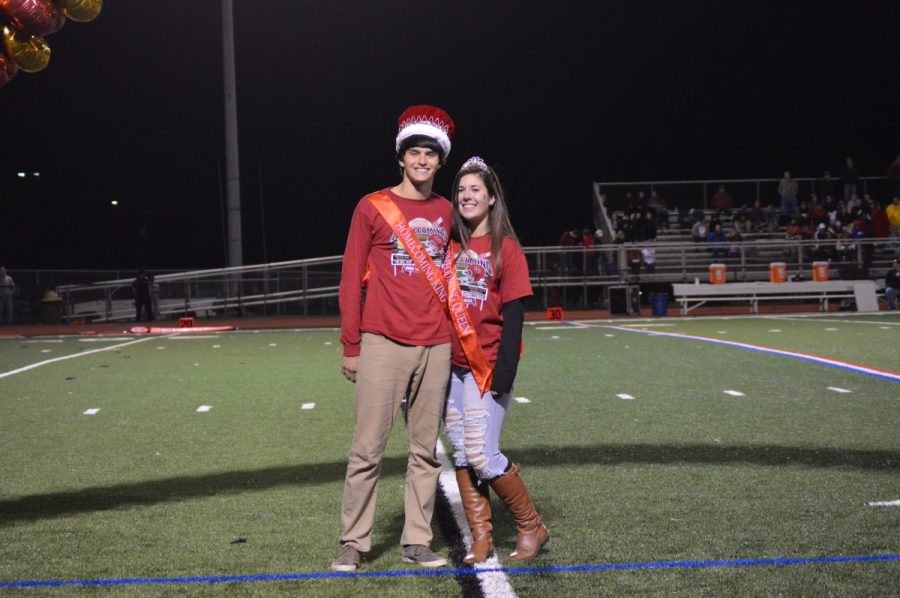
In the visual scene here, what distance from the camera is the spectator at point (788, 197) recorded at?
100ft

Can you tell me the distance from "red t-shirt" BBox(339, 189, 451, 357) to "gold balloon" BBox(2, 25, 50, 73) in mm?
5620

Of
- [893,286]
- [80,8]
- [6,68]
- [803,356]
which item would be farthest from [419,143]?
[893,286]

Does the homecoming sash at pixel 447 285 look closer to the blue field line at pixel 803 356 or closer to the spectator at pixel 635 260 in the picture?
the blue field line at pixel 803 356

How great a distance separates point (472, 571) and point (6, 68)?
668 centimetres

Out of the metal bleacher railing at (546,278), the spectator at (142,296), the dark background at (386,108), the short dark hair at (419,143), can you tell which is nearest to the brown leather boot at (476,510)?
the short dark hair at (419,143)

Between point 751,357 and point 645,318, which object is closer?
point 751,357

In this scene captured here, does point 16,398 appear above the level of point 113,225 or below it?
below

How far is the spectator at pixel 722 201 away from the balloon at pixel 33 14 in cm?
2437

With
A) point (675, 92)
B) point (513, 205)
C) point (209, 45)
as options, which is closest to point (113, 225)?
point (209, 45)

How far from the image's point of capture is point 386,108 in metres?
42.2

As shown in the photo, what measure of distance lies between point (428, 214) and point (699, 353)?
9.91 metres

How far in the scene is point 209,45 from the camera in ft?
139

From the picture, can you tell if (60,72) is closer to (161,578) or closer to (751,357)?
(751,357)

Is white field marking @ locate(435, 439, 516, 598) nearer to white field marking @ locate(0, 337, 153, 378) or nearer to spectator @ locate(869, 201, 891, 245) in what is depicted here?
white field marking @ locate(0, 337, 153, 378)
